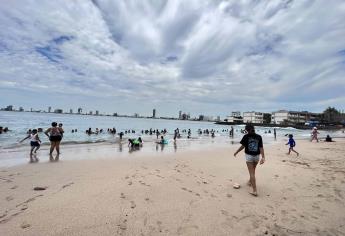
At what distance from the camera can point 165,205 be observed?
4.77 m

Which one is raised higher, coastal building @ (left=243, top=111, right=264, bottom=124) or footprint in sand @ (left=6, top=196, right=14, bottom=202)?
coastal building @ (left=243, top=111, right=264, bottom=124)

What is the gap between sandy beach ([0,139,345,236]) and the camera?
3.84 metres

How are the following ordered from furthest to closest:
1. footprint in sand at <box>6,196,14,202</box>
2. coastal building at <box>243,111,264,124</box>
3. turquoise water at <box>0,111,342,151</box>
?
coastal building at <box>243,111,264,124</box>
turquoise water at <box>0,111,342,151</box>
footprint in sand at <box>6,196,14,202</box>

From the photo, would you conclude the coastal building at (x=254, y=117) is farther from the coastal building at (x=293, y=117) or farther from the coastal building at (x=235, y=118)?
the coastal building at (x=293, y=117)

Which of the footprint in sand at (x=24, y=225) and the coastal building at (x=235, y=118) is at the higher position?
the coastal building at (x=235, y=118)

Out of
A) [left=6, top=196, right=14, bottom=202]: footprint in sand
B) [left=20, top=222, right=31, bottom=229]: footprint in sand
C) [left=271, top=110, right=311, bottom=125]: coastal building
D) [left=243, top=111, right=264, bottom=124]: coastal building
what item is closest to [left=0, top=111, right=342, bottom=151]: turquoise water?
[left=6, top=196, right=14, bottom=202]: footprint in sand

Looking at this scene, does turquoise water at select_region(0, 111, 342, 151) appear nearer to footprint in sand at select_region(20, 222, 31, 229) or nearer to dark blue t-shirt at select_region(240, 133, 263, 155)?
footprint in sand at select_region(20, 222, 31, 229)

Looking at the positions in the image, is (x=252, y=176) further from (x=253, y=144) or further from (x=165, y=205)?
(x=165, y=205)

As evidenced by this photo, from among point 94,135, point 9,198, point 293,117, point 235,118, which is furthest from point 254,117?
point 9,198

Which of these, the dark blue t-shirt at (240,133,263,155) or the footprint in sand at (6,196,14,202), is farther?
the dark blue t-shirt at (240,133,263,155)

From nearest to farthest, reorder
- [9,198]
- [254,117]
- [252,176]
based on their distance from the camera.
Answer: [9,198], [252,176], [254,117]

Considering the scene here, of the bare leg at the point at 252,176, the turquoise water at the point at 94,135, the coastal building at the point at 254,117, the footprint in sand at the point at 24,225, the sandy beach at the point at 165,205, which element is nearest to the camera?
the footprint in sand at the point at 24,225

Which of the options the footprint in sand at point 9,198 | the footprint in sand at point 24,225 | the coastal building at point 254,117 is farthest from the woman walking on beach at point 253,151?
the coastal building at point 254,117

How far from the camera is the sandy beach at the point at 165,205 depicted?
12.6 ft
